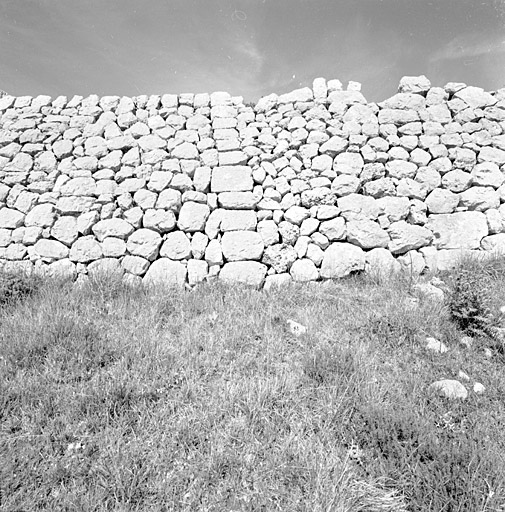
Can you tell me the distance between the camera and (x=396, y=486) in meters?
2.16

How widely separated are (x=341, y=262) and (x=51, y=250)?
209 inches

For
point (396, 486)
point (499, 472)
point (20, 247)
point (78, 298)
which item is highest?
point (20, 247)

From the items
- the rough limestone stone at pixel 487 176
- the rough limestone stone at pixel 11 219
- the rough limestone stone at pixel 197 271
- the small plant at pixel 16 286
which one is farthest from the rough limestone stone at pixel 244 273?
the rough limestone stone at pixel 487 176

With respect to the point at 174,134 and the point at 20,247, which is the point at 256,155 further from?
the point at 20,247

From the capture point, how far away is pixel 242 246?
19.2 ft

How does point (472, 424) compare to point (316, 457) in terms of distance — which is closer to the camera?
point (316, 457)

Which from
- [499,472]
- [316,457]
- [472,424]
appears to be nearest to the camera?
[499,472]

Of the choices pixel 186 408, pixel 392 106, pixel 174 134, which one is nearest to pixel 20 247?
pixel 174 134

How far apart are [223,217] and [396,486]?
15.5ft

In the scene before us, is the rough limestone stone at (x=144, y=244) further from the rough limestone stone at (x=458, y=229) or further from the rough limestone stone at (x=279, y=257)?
the rough limestone stone at (x=458, y=229)

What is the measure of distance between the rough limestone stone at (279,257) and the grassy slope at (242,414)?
1452mm

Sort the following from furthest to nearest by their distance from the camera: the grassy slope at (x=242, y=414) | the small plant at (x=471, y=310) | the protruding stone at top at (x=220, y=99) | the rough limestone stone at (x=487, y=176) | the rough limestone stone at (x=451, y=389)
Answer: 1. the protruding stone at top at (x=220, y=99)
2. the rough limestone stone at (x=487, y=176)
3. the small plant at (x=471, y=310)
4. the rough limestone stone at (x=451, y=389)
5. the grassy slope at (x=242, y=414)

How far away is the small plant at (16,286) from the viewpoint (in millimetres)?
4658

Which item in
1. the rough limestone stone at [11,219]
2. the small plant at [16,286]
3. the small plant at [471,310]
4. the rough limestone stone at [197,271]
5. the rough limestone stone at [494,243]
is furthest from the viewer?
the rough limestone stone at [11,219]
